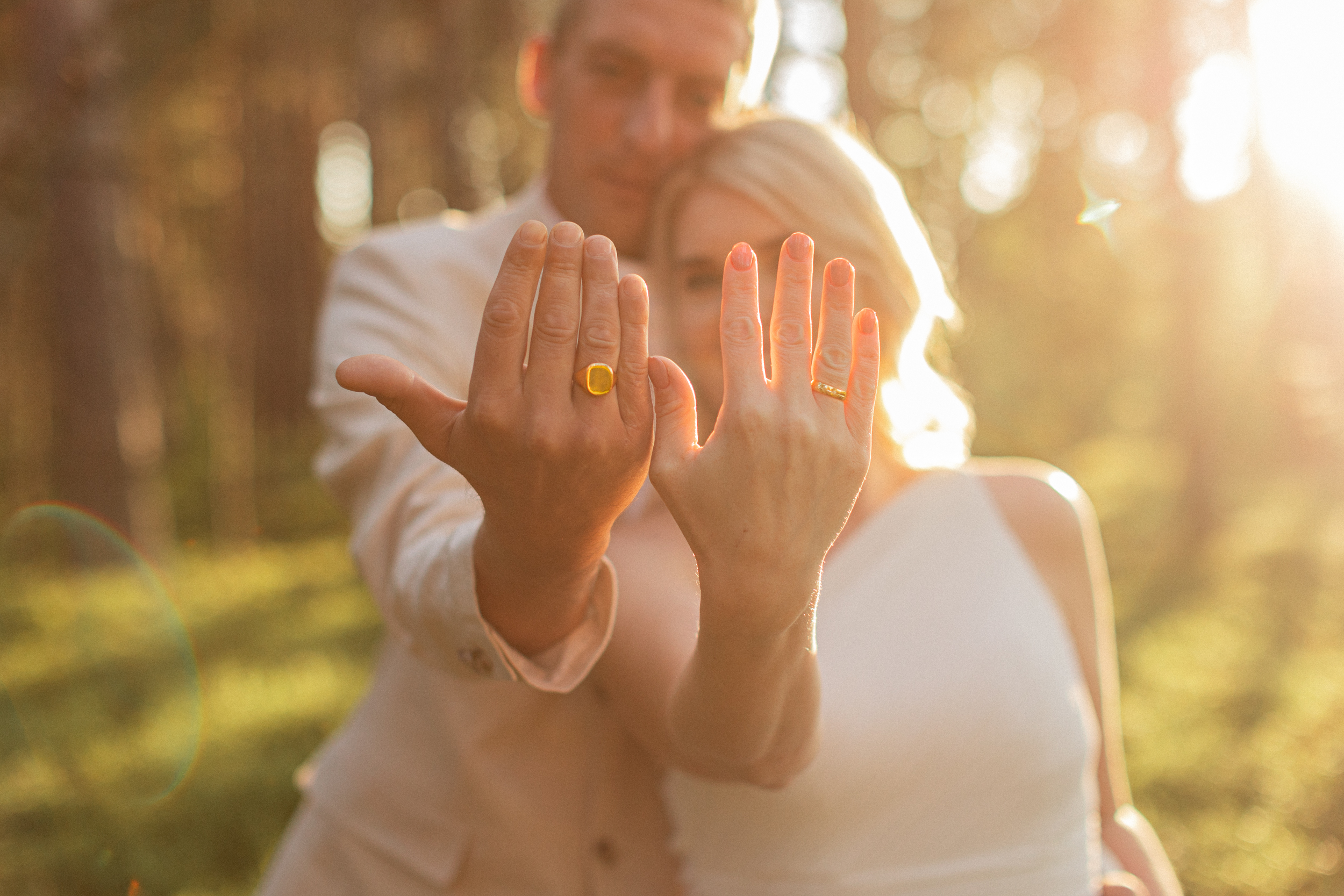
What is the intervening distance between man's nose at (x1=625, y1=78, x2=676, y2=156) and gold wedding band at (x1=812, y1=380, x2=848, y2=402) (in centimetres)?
118

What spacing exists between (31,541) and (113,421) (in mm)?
4737

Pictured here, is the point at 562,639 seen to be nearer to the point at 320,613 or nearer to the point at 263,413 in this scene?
the point at 320,613

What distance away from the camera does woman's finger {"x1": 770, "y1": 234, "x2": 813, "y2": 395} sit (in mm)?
1245

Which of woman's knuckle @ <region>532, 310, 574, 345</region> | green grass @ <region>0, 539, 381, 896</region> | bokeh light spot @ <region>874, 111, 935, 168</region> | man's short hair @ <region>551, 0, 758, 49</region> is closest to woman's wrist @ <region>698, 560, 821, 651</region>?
woman's knuckle @ <region>532, 310, 574, 345</region>

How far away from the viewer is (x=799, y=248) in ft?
4.09

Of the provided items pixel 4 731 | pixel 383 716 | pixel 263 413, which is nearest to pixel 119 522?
pixel 4 731

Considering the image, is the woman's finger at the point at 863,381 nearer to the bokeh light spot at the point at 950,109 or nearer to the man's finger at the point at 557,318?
the man's finger at the point at 557,318

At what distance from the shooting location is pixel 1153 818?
541cm

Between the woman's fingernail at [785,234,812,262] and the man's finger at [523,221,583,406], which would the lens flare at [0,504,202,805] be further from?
the woman's fingernail at [785,234,812,262]

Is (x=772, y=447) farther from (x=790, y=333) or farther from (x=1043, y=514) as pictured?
(x=1043, y=514)

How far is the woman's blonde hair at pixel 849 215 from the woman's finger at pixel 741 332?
2.88 feet

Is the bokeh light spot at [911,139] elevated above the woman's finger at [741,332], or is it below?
below

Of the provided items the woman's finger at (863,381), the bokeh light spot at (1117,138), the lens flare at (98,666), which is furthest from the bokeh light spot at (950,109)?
the woman's finger at (863,381)

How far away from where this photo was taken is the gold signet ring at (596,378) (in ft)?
3.84
